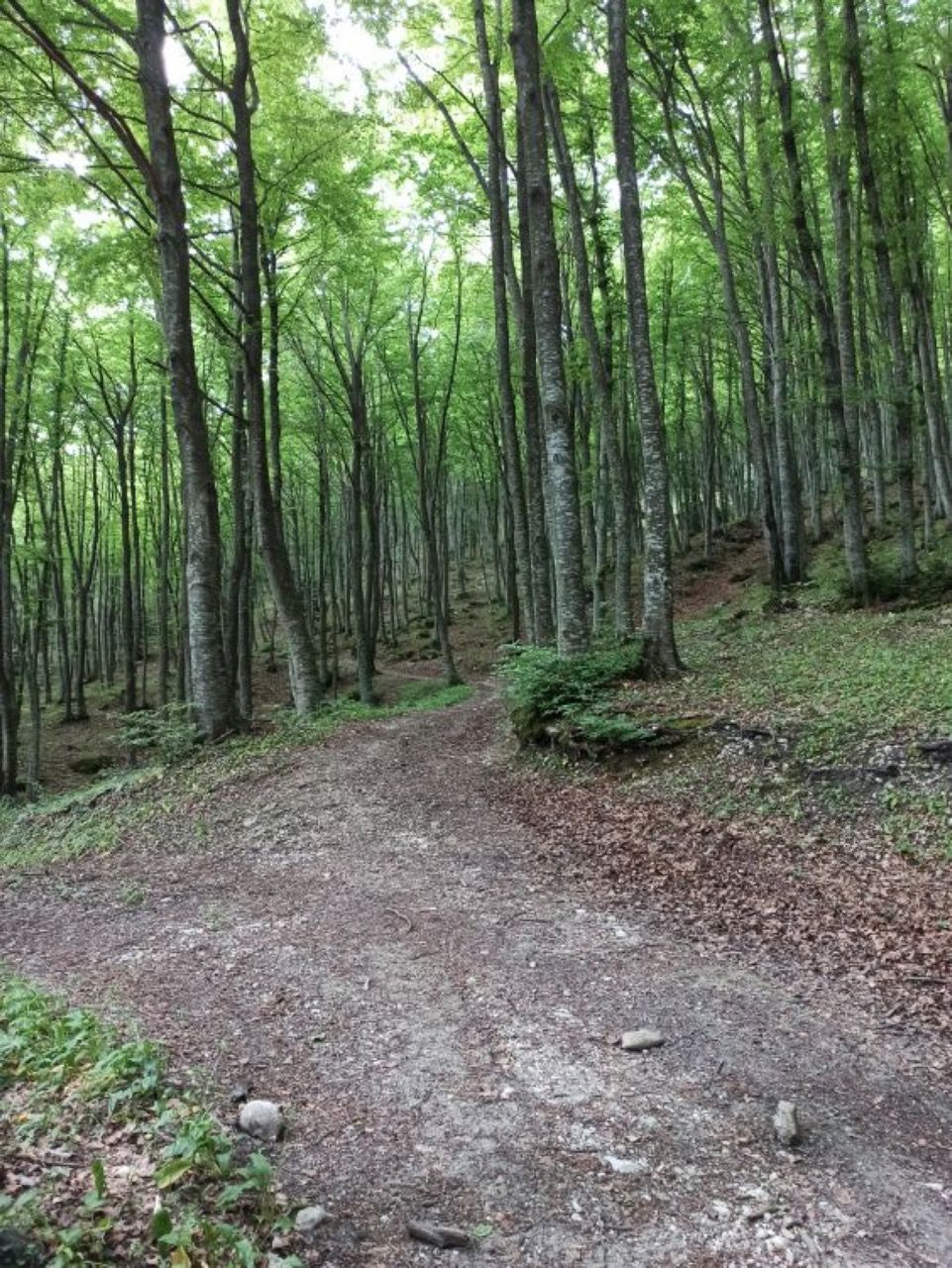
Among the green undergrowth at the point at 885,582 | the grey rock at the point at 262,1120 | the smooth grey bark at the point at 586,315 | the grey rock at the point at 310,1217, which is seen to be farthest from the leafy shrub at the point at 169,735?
the green undergrowth at the point at 885,582

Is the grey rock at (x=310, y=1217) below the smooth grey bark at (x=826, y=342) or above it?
below

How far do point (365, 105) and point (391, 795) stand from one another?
1300 centimetres

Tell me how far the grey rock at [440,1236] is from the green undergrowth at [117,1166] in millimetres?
417

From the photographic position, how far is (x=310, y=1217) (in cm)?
249

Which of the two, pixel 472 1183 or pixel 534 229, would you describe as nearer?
pixel 472 1183

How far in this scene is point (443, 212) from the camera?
1770 cm

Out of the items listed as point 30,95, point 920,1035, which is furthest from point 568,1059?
point 30,95

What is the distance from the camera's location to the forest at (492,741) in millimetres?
2816

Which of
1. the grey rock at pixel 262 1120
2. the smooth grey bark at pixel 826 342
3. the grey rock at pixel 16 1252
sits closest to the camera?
the grey rock at pixel 16 1252

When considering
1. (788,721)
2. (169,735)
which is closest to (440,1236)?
A: (788,721)

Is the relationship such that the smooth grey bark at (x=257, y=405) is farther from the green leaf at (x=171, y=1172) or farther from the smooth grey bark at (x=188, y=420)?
the green leaf at (x=171, y=1172)

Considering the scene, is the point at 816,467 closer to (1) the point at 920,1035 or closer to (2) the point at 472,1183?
(1) the point at 920,1035

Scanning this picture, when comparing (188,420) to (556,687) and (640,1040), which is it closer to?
A: (556,687)

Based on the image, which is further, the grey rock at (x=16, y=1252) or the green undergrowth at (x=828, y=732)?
the green undergrowth at (x=828, y=732)
